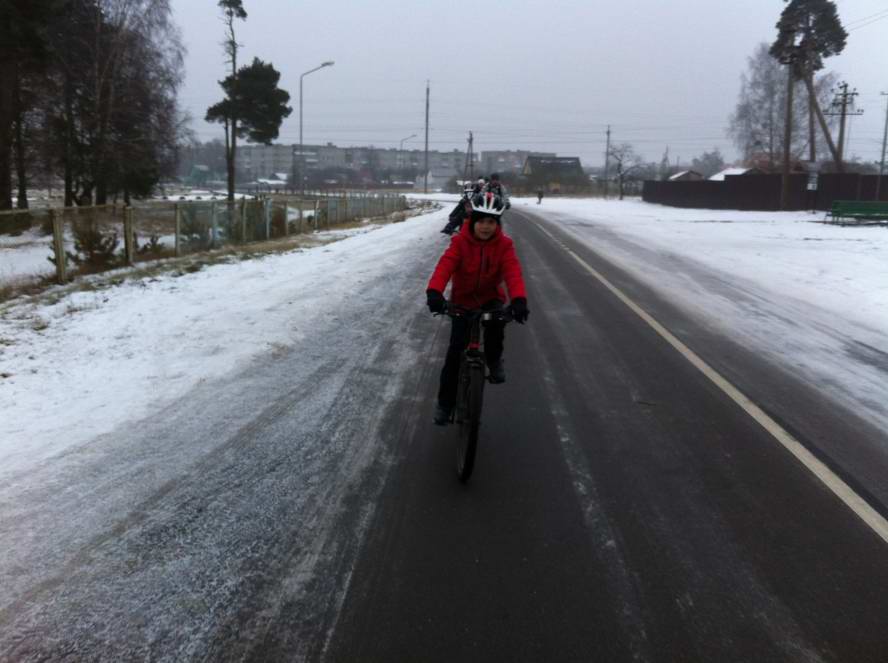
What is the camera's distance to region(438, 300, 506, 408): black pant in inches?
180

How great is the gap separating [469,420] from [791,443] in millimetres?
2469

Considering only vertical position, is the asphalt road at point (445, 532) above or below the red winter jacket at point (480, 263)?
below

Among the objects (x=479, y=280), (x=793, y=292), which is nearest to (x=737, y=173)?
(x=793, y=292)

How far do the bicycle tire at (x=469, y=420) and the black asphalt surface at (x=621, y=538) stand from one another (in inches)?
5.0

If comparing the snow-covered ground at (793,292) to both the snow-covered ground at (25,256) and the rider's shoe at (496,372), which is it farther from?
the snow-covered ground at (25,256)

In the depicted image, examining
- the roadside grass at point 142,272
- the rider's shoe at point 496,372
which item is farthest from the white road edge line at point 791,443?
the roadside grass at point 142,272

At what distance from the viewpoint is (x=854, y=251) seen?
18766 mm

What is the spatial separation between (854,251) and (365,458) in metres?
18.7

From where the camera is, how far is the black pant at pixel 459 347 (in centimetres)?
457

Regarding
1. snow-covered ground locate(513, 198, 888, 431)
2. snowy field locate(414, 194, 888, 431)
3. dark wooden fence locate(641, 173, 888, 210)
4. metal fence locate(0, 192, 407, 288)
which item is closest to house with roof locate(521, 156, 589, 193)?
dark wooden fence locate(641, 173, 888, 210)

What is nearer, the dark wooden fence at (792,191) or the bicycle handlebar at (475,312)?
the bicycle handlebar at (475,312)

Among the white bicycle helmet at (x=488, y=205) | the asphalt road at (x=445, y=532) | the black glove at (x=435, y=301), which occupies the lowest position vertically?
the asphalt road at (x=445, y=532)

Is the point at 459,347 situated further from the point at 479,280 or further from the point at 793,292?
the point at 793,292

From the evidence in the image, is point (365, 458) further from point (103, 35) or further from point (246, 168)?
point (246, 168)
